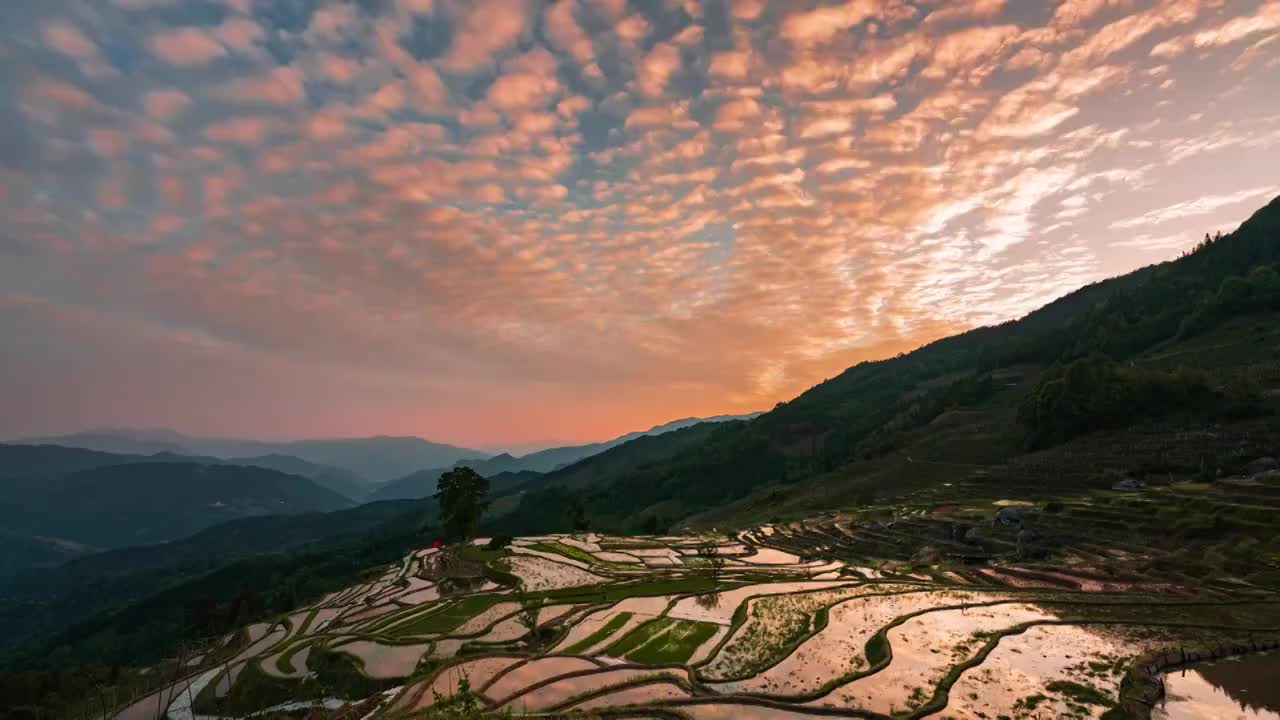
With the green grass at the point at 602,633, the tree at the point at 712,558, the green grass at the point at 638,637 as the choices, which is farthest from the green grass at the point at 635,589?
the green grass at the point at 638,637

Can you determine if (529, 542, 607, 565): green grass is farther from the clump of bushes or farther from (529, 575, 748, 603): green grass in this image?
the clump of bushes

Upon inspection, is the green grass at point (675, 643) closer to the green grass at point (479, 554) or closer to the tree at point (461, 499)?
the green grass at point (479, 554)

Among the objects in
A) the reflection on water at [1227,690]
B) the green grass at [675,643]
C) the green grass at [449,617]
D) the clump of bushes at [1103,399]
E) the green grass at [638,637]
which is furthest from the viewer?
the clump of bushes at [1103,399]

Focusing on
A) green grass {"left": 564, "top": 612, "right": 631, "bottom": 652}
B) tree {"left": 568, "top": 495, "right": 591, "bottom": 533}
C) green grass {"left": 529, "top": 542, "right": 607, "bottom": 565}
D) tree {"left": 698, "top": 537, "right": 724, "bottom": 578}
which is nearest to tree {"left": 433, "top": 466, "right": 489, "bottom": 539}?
green grass {"left": 529, "top": 542, "right": 607, "bottom": 565}

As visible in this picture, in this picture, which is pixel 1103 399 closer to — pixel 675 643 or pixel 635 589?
pixel 635 589

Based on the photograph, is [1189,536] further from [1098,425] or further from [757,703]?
[1098,425]

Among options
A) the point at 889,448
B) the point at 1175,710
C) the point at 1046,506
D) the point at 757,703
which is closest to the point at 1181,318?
the point at 889,448
